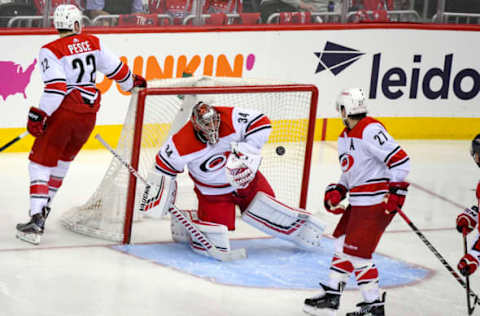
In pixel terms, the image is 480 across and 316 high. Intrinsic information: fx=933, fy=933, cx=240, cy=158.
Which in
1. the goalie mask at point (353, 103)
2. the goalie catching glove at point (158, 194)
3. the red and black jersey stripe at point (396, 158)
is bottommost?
the goalie catching glove at point (158, 194)

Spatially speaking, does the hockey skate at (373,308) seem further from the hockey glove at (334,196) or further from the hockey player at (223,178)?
the hockey player at (223,178)

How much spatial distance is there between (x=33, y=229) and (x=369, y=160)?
216cm

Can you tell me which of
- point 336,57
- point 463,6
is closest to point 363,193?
point 336,57

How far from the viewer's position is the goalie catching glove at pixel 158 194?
528 centimetres

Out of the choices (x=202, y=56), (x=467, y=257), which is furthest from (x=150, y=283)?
(x=202, y=56)

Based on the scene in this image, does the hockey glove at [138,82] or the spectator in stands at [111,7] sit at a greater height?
the spectator in stands at [111,7]

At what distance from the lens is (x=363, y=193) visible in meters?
4.46

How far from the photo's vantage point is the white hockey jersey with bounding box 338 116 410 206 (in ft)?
14.2

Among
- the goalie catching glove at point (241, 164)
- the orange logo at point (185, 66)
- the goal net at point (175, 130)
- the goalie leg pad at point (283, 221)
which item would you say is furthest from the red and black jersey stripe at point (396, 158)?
the orange logo at point (185, 66)

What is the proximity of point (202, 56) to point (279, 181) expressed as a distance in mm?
2253

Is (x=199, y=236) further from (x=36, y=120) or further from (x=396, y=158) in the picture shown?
(x=396, y=158)

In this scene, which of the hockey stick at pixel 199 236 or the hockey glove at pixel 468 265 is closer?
the hockey glove at pixel 468 265

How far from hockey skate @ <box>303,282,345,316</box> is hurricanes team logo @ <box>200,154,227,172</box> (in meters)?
1.09

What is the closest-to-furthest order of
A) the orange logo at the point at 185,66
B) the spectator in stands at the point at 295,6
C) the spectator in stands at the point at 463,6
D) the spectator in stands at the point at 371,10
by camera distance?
1. the orange logo at the point at 185,66
2. the spectator in stands at the point at 295,6
3. the spectator in stands at the point at 371,10
4. the spectator in stands at the point at 463,6
